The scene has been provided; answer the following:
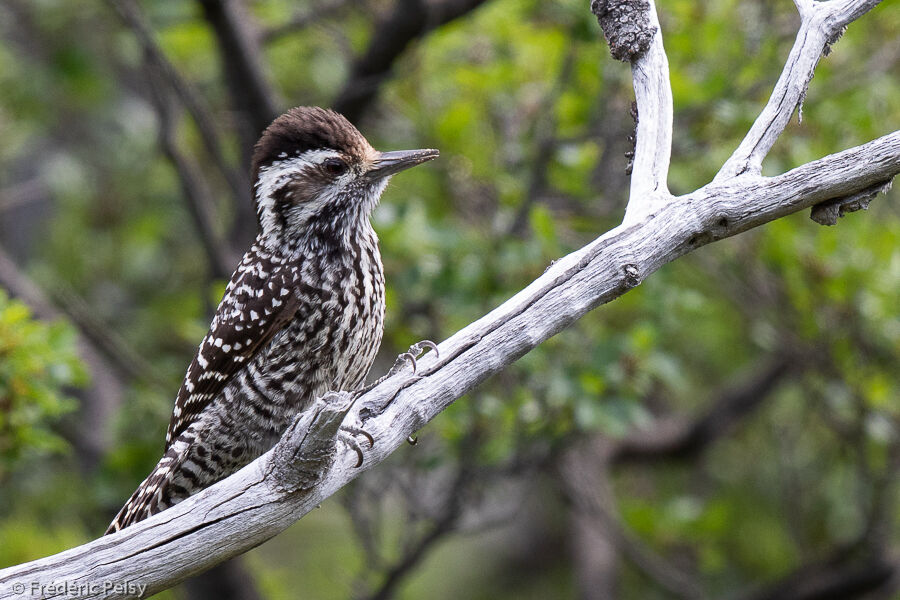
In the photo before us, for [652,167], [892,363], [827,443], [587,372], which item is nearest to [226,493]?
[652,167]

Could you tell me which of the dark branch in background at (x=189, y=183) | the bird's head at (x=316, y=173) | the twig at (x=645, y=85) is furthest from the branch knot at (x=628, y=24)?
the dark branch in background at (x=189, y=183)

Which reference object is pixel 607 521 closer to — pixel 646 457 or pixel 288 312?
pixel 646 457

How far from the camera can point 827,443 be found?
759 centimetres

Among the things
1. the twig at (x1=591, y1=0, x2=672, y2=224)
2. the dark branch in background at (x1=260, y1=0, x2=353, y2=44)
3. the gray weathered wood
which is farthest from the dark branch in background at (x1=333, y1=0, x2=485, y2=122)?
the gray weathered wood

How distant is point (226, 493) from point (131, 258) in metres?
4.65

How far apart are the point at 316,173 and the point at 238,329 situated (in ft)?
2.33

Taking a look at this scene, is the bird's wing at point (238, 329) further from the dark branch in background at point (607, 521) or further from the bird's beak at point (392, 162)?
the dark branch in background at point (607, 521)

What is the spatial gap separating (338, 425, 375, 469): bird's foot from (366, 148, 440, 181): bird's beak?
4.19 ft

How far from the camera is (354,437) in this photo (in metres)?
3.27

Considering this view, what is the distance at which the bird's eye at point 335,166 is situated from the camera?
432 cm

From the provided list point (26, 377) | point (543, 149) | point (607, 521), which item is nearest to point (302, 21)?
point (543, 149)

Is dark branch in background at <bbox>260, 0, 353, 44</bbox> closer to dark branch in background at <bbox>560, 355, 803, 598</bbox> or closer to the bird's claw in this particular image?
dark branch in background at <bbox>560, 355, 803, 598</bbox>

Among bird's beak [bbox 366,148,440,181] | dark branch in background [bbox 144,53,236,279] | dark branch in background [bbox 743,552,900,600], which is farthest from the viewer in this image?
dark branch in background [bbox 743,552,900,600]

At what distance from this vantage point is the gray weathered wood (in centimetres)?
317
